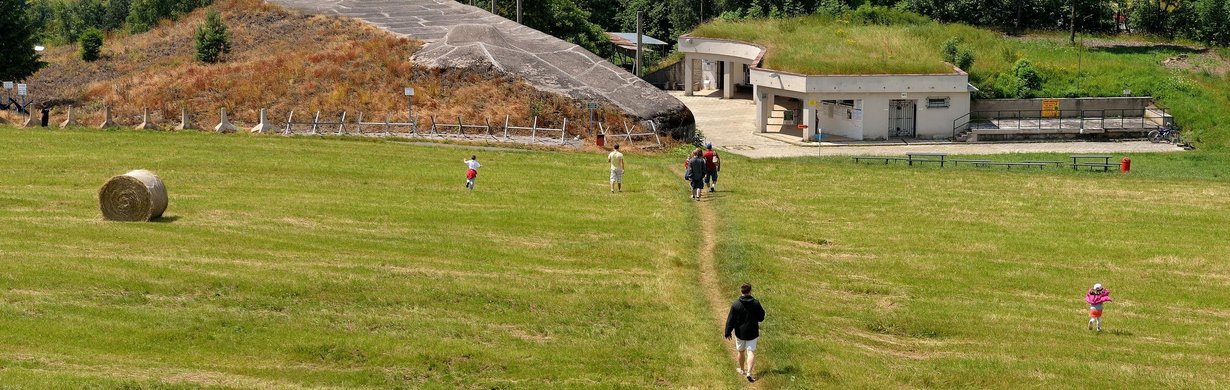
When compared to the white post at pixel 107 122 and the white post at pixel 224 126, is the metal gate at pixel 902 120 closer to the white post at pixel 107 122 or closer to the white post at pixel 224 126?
the white post at pixel 224 126

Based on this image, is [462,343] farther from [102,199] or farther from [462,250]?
[102,199]

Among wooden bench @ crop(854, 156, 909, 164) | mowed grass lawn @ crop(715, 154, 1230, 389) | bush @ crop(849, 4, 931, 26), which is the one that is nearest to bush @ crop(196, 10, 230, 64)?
wooden bench @ crop(854, 156, 909, 164)

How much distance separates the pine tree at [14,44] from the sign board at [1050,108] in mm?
53308

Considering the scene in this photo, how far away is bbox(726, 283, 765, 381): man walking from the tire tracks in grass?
507 mm

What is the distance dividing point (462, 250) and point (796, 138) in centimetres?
3976

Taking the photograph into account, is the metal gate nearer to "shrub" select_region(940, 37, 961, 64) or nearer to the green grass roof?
the green grass roof

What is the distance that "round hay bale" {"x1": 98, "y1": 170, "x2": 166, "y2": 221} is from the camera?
33.5 metres

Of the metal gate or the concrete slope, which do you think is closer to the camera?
the concrete slope

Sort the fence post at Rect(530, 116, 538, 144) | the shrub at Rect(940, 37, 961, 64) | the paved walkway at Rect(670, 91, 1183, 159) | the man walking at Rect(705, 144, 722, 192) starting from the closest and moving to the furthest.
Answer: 1. the man walking at Rect(705, 144, 722, 192)
2. the fence post at Rect(530, 116, 538, 144)
3. the paved walkway at Rect(670, 91, 1183, 159)
4. the shrub at Rect(940, 37, 961, 64)

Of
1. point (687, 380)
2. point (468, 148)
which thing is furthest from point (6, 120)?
point (687, 380)

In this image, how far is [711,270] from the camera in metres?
31.9

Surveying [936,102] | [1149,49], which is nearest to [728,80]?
[936,102]

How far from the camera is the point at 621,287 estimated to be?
98.5ft

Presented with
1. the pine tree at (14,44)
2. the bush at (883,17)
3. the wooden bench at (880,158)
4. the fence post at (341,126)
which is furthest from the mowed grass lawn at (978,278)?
the bush at (883,17)
